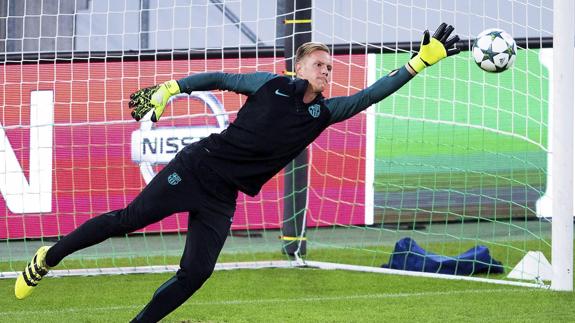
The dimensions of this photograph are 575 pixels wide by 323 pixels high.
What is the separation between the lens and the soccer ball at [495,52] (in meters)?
7.49

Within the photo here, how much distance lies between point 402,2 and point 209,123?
2384 mm

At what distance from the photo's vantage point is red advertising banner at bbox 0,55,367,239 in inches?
435

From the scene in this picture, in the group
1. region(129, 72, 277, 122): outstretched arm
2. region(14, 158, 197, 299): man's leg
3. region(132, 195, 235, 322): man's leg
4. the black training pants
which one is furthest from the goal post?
region(14, 158, 197, 299): man's leg

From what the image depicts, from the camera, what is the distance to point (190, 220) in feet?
20.3

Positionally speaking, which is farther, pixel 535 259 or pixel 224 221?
pixel 535 259

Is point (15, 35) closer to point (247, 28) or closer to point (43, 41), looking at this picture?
point (43, 41)

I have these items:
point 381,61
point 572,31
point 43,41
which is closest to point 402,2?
point 381,61

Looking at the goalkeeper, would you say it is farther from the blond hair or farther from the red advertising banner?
the red advertising banner

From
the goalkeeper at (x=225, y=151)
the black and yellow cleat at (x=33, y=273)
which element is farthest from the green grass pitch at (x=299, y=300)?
the goalkeeper at (x=225, y=151)

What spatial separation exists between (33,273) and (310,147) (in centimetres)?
472

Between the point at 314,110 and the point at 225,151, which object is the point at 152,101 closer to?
the point at 225,151

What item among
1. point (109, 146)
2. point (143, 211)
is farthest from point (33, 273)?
point (109, 146)

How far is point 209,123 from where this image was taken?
11.5m

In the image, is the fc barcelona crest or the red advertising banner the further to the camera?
the red advertising banner
